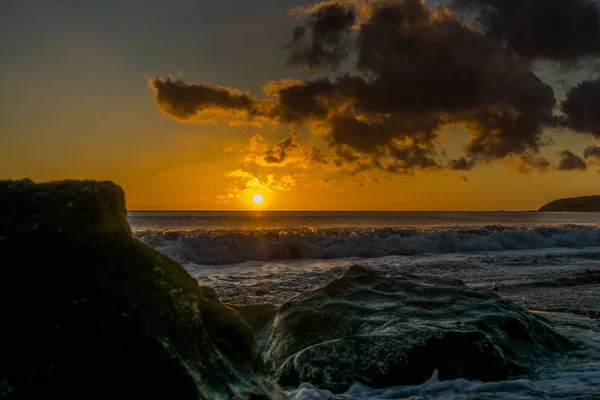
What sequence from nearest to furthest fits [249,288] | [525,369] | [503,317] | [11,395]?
[11,395] → [525,369] → [503,317] → [249,288]

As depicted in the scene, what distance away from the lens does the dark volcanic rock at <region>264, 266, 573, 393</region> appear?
409cm

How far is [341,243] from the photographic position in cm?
2306

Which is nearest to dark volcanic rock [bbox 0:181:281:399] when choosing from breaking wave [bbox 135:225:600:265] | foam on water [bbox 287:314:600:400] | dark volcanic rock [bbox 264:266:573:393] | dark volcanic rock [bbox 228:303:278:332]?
foam on water [bbox 287:314:600:400]

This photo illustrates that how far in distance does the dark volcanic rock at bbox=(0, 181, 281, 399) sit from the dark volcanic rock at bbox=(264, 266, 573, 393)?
1425mm

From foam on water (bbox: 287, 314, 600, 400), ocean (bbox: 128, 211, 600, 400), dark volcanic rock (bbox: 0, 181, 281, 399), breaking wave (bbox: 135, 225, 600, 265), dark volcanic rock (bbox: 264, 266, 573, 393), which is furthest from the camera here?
breaking wave (bbox: 135, 225, 600, 265)

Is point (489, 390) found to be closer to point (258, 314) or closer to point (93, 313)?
point (93, 313)

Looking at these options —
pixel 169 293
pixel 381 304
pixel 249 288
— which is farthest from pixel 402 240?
pixel 169 293

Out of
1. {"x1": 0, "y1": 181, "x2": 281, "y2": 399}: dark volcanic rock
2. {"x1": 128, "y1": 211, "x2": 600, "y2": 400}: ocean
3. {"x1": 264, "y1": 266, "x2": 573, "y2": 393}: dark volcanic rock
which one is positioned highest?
{"x1": 0, "y1": 181, "x2": 281, "y2": 399}: dark volcanic rock

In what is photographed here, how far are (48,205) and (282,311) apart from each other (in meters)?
3.53

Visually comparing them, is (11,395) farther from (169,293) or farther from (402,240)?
(402,240)

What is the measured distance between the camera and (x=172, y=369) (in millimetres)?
2305

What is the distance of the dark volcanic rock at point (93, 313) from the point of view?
2.21m

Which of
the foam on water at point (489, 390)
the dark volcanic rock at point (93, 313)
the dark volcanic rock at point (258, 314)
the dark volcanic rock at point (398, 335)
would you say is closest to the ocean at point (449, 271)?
the foam on water at point (489, 390)

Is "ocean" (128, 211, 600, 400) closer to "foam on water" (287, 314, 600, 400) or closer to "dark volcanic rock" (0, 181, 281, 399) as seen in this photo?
"foam on water" (287, 314, 600, 400)
